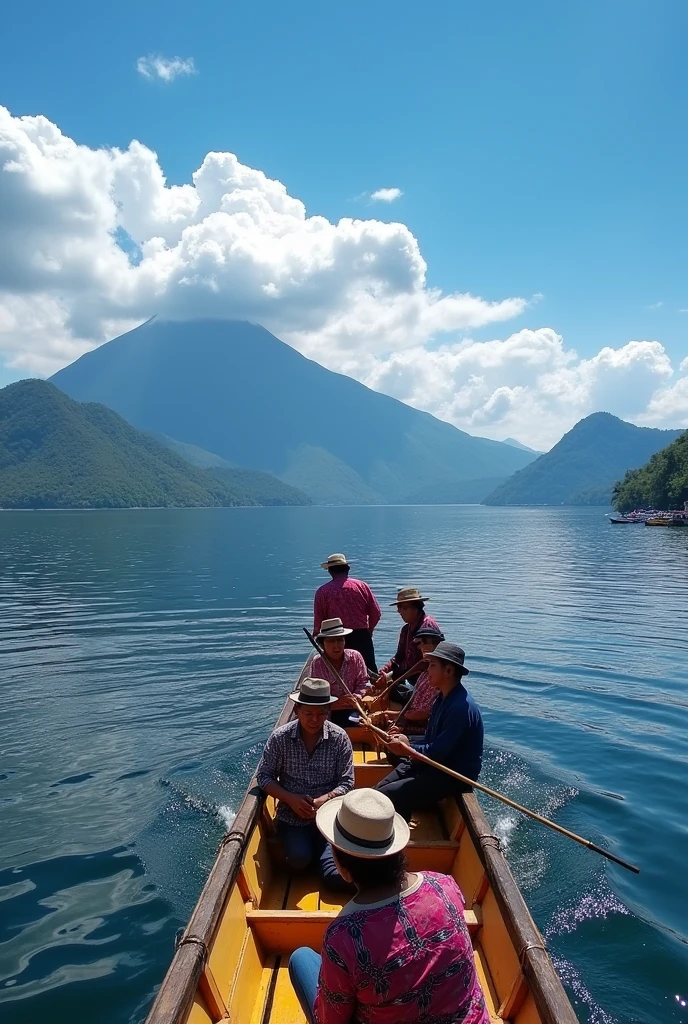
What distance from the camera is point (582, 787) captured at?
10.2 meters

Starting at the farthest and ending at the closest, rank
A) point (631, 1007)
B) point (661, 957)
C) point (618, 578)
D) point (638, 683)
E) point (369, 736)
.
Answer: point (618, 578) < point (638, 683) < point (369, 736) < point (661, 957) < point (631, 1007)

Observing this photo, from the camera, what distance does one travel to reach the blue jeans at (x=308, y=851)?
5855 mm

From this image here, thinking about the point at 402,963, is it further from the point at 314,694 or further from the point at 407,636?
the point at 407,636

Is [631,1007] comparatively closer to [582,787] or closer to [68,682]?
[582,787]

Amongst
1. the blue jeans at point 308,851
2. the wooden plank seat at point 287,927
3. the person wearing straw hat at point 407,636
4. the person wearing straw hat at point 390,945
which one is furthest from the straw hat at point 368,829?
the person wearing straw hat at point 407,636

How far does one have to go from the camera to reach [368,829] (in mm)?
2982

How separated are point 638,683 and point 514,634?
608 cm

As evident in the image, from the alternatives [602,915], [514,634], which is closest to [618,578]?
[514,634]

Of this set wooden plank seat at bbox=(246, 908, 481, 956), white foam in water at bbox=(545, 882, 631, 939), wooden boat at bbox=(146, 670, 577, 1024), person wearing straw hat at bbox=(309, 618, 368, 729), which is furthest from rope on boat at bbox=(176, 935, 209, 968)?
person wearing straw hat at bbox=(309, 618, 368, 729)

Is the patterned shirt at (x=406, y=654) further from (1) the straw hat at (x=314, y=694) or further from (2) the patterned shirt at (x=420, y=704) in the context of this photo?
(1) the straw hat at (x=314, y=694)

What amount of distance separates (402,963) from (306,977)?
5.19ft

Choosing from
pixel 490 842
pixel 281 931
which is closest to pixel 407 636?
pixel 490 842

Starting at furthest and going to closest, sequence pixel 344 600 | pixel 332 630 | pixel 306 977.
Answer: pixel 344 600 → pixel 332 630 → pixel 306 977

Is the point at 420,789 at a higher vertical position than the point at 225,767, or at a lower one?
higher
